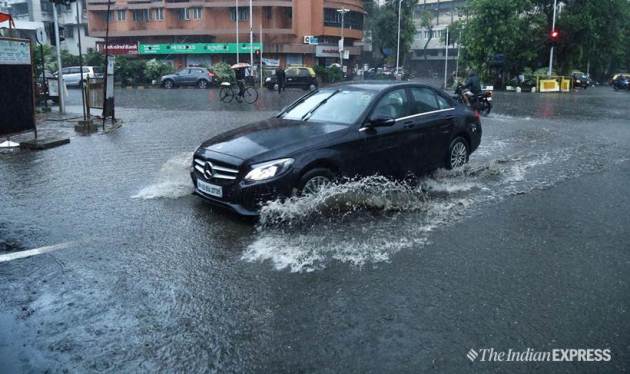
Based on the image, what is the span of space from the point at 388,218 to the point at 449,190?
5.58 feet

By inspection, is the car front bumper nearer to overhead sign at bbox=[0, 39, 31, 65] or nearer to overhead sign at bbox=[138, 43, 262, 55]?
overhead sign at bbox=[0, 39, 31, 65]

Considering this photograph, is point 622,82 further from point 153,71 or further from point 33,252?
point 33,252

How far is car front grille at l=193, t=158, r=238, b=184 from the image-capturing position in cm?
622

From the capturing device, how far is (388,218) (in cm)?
662

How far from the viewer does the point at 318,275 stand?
4.90 metres

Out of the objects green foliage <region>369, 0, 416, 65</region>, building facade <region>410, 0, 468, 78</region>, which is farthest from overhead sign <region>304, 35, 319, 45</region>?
building facade <region>410, 0, 468, 78</region>

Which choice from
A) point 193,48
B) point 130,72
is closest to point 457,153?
point 130,72

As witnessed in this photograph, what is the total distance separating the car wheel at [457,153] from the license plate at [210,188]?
372 cm

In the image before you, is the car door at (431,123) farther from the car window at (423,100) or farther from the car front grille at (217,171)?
the car front grille at (217,171)

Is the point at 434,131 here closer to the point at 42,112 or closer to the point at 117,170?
the point at 117,170

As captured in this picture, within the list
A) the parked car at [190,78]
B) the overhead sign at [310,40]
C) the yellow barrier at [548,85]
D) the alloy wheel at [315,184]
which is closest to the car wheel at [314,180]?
the alloy wheel at [315,184]

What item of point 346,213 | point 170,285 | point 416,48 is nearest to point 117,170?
point 346,213

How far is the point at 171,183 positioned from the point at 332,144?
9.79 ft

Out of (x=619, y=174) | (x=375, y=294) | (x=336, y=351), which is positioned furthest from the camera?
(x=619, y=174)
